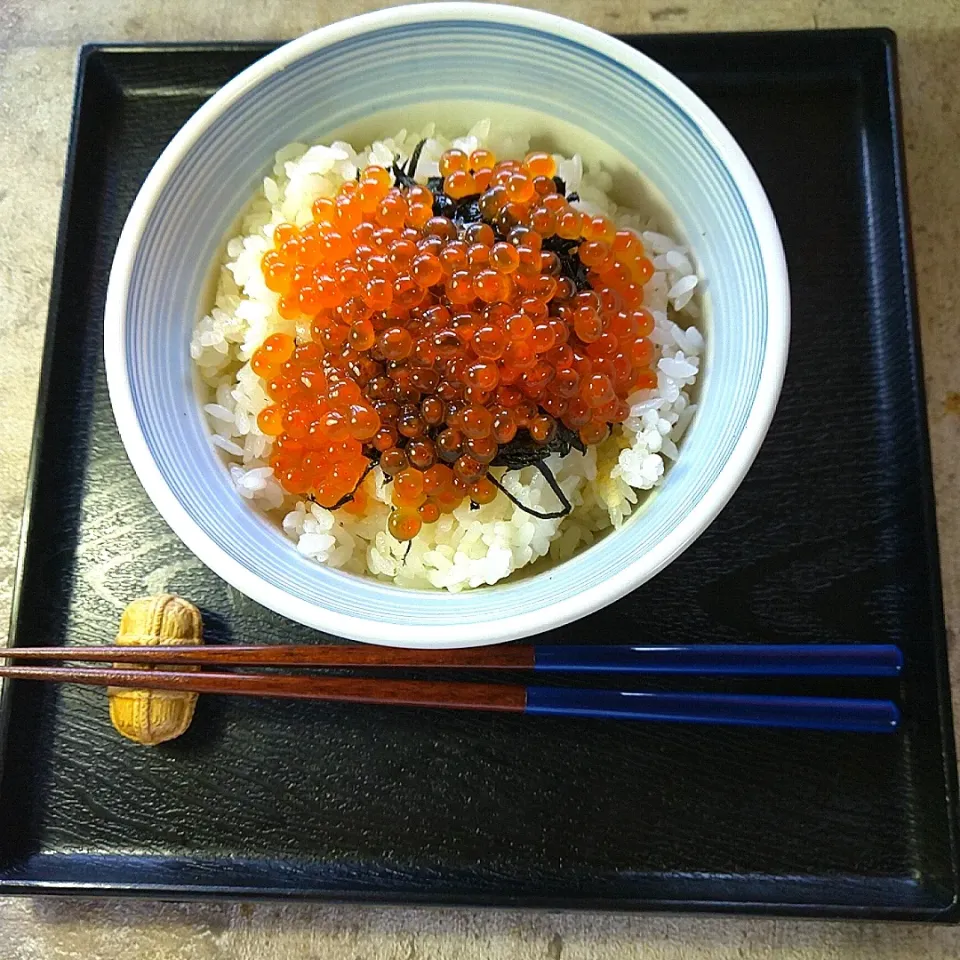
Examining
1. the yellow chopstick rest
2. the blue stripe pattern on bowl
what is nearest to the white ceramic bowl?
the blue stripe pattern on bowl

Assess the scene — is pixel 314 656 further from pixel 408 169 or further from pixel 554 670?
pixel 408 169

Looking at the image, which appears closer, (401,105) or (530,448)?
(530,448)

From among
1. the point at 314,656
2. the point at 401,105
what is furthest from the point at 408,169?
the point at 314,656

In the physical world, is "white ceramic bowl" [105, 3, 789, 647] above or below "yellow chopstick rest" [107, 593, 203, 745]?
above

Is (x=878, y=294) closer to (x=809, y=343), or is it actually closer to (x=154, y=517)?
(x=809, y=343)

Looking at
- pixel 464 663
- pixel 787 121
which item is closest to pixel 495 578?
pixel 464 663

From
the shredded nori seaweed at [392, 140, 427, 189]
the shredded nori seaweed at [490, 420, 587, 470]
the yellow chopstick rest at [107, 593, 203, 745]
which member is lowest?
the yellow chopstick rest at [107, 593, 203, 745]

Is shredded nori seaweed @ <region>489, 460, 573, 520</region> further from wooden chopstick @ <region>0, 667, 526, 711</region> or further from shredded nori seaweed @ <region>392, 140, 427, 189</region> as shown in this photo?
shredded nori seaweed @ <region>392, 140, 427, 189</region>
